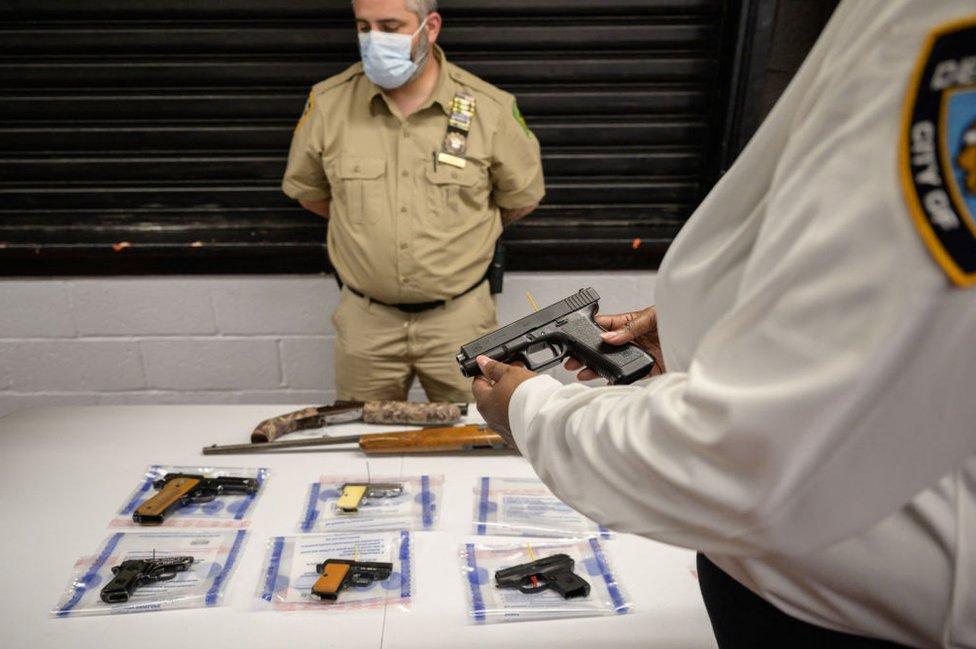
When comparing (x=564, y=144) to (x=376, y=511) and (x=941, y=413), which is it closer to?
(x=376, y=511)

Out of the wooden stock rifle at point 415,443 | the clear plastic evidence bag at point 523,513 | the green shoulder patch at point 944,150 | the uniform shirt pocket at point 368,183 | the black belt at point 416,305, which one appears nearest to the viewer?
the green shoulder patch at point 944,150

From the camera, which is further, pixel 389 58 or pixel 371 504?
pixel 389 58

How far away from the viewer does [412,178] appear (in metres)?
2.02

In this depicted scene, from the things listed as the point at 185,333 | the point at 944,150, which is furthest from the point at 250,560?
the point at 185,333

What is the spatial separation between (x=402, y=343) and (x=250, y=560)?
3.80 feet

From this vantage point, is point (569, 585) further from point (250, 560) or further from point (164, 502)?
point (164, 502)

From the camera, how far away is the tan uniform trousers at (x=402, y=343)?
2172 millimetres

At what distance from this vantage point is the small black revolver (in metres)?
1.00

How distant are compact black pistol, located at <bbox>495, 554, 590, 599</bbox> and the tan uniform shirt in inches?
45.5

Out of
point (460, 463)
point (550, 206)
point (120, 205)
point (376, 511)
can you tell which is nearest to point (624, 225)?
point (550, 206)

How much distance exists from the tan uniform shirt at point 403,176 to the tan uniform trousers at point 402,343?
0.09 meters

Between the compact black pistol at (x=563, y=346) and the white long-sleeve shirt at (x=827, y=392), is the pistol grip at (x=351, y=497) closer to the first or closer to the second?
the compact black pistol at (x=563, y=346)

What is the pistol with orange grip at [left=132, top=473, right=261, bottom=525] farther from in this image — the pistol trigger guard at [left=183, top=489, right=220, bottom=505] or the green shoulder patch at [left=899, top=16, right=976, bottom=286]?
the green shoulder patch at [left=899, top=16, right=976, bottom=286]

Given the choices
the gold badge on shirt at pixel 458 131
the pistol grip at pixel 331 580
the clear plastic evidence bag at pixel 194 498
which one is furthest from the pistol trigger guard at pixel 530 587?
the gold badge on shirt at pixel 458 131
